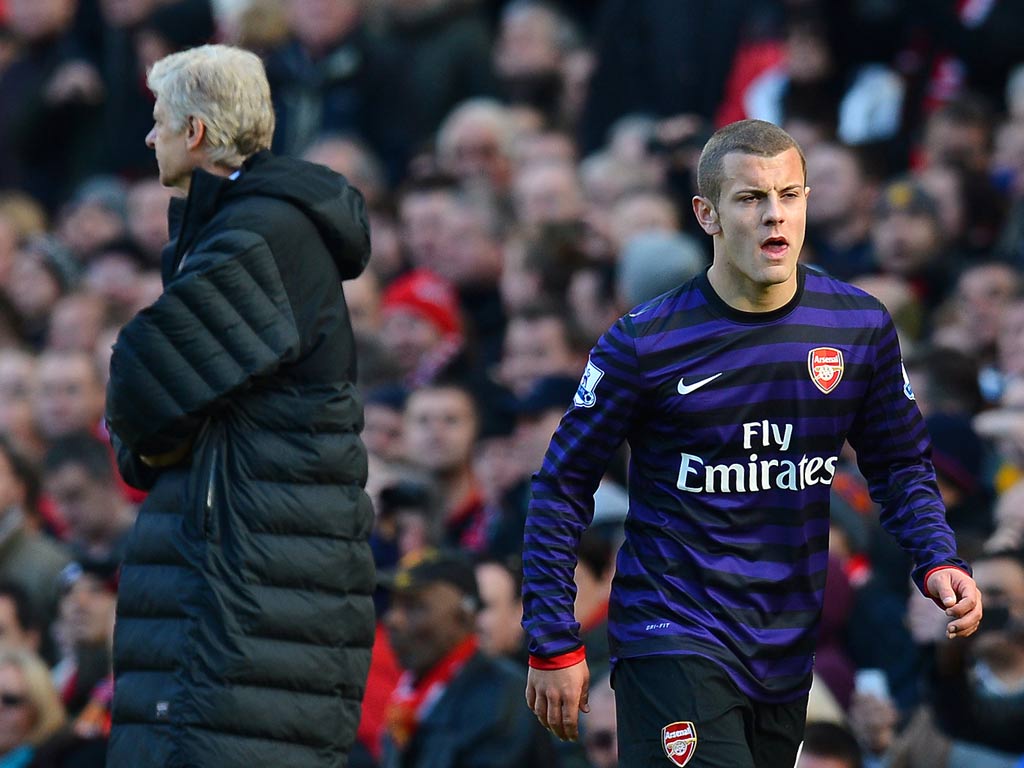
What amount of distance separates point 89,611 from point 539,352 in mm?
2624

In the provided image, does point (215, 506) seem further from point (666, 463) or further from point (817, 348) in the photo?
point (817, 348)

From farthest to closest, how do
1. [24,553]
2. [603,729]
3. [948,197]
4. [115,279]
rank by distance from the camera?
[115,279]
[948,197]
[24,553]
[603,729]

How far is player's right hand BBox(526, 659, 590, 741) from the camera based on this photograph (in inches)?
195

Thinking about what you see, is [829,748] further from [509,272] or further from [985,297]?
[509,272]

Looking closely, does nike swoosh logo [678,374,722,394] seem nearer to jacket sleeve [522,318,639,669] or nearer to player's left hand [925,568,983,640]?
jacket sleeve [522,318,639,669]

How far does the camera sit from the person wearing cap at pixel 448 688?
767 cm

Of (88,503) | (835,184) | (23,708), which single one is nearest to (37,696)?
(23,708)

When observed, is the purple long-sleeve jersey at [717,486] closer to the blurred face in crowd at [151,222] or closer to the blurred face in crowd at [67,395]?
the blurred face in crowd at [67,395]

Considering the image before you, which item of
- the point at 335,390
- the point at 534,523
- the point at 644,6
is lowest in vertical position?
the point at 534,523

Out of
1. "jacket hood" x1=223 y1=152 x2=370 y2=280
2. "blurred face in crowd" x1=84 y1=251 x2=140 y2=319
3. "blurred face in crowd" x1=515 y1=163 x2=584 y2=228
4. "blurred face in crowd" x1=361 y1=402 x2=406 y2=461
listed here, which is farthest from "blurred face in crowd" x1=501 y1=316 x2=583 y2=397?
"jacket hood" x1=223 y1=152 x2=370 y2=280

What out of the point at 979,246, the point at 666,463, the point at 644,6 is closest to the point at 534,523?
the point at 666,463

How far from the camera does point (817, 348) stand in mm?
5105

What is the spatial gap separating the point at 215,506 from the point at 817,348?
4.95 feet

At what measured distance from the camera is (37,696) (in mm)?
8750
